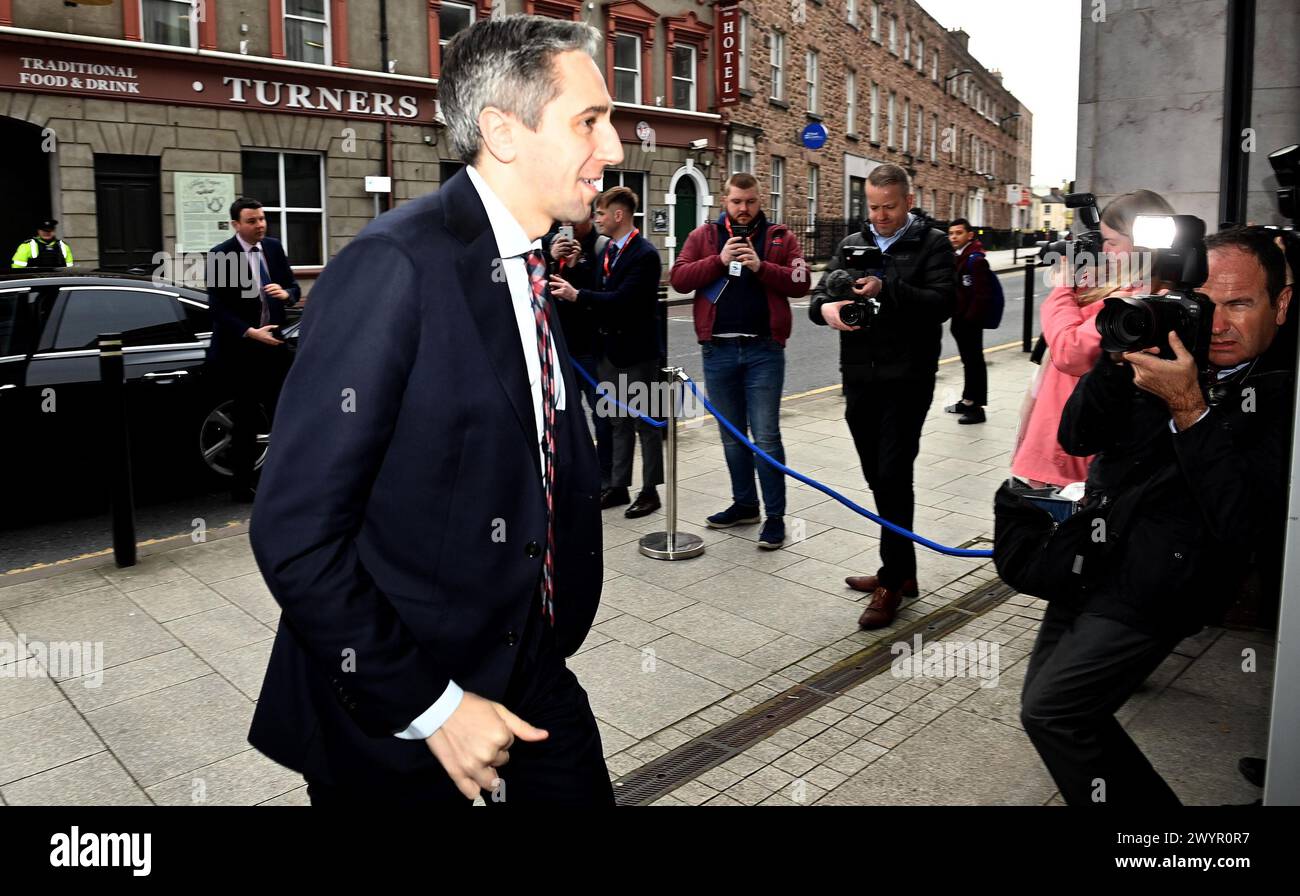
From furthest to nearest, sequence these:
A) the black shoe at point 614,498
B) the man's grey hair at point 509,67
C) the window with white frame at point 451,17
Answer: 1. the window with white frame at point 451,17
2. the black shoe at point 614,498
3. the man's grey hair at point 509,67

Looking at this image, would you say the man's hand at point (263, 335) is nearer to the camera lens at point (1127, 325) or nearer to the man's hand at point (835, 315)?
the man's hand at point (835, 315)

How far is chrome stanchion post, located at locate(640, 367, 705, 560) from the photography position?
6.04m

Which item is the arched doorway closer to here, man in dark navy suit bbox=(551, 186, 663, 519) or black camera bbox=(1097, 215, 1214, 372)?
man in dark navy suit bbox=(551, 186, 663, 519)

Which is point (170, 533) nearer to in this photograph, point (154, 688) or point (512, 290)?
point (154, 688)

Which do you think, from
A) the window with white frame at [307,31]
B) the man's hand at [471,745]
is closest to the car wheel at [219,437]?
the man's hand at [471,745]

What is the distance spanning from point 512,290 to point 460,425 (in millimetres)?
312

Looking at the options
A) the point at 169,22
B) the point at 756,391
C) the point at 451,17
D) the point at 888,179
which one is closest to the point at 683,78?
the point at 451,17

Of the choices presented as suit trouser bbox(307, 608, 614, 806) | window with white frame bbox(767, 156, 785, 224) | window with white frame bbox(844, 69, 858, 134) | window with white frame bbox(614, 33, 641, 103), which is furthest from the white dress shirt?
window with white frame bbox(844, 69, 858, 134)

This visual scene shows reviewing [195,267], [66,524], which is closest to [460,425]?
[66,524]

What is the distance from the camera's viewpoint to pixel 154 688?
432cm

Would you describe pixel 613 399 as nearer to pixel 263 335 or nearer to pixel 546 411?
pixel 263 335

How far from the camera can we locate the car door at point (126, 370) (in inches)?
263

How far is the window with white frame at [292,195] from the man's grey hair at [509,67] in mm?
18688

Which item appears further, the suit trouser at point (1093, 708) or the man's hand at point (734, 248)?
the man's hand at point (734, 248)
